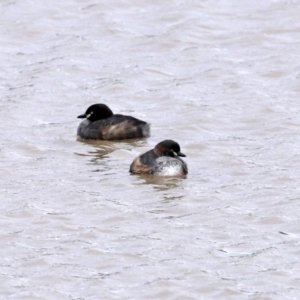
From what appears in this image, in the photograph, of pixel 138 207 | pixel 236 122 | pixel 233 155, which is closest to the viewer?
pixel 138 207

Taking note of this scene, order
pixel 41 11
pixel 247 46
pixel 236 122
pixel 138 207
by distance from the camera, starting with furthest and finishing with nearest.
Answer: pixel 41 11 < pixel 247 46 < pixel 236 122 < pixel 138 207

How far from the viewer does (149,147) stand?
15.3 meters

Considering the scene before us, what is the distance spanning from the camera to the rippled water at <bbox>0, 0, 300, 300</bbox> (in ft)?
33.6

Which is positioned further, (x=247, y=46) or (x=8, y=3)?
(x=8, y=3)

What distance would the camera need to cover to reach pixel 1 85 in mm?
17688

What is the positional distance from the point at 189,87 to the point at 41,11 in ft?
16.5

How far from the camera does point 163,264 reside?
10.4 m

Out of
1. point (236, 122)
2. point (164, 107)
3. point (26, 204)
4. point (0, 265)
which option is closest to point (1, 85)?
point (164, 107)

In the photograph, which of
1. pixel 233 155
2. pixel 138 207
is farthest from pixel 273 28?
pixel 138 207

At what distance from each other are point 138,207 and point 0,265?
224 cm

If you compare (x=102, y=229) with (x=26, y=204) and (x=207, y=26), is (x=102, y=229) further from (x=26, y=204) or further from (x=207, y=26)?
(x=207, y=26)

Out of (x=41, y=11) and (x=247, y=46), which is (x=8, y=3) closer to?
(x=41, y=11)

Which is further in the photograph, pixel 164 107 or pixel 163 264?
pixel 164 107

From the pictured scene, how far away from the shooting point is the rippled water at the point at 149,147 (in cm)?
1024
